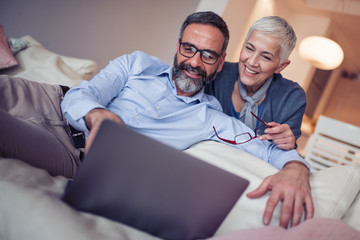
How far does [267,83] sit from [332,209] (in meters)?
0.96

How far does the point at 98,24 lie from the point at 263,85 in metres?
1.91

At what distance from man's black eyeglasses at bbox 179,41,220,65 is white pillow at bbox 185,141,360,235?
0.55 metres

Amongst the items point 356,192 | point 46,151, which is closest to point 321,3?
point 356,192

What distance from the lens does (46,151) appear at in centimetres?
84

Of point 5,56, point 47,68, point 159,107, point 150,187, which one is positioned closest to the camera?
point 150,187

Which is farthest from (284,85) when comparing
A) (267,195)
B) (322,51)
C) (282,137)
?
(322,51)

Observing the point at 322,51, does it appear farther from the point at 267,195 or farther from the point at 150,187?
the point at 150,187

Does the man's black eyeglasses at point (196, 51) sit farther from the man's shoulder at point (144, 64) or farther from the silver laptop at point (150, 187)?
the silver laptop at point (150, 187)

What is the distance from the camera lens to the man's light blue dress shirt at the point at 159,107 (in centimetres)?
123

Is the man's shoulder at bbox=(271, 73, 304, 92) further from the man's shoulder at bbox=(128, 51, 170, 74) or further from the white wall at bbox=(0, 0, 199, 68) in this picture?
the white wall at bbox=(0, 0, 199, 68)

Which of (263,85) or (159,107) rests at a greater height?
(263,85)

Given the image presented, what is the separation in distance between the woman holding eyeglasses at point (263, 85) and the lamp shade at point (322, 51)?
75.9 inches

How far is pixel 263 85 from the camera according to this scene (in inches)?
64.4

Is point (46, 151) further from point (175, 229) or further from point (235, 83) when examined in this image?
point (235, 83)
